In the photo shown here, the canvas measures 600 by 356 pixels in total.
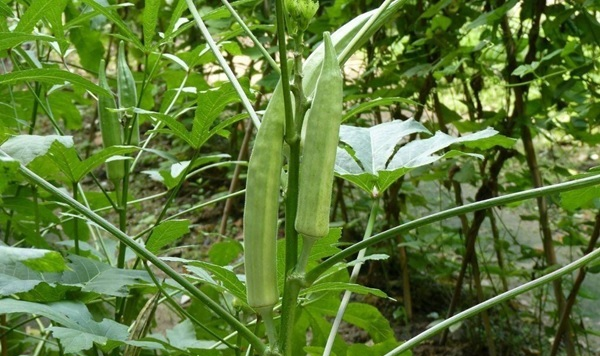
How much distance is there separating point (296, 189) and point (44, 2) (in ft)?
1.49

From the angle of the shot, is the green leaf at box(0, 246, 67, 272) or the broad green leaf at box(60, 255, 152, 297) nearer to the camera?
the green leaf at box(0, 246, 67, 272)

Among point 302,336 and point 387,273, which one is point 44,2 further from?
point 387,273

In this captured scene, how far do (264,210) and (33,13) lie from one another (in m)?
0.44

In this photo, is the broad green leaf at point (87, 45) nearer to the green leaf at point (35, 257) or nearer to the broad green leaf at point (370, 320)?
the broad green leaf at point (370, 320)

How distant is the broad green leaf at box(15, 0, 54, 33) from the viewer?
100 cm

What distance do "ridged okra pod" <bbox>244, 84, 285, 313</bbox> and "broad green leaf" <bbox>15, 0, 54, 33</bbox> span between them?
39 cm

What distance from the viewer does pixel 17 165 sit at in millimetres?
686

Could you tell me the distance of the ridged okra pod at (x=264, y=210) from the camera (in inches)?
30.4

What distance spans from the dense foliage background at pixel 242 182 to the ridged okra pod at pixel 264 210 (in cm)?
6

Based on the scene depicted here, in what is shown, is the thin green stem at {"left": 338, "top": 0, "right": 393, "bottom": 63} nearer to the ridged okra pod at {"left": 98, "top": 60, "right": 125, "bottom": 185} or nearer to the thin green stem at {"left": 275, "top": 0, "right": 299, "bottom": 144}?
the thin green stem at {"left": 275, "top": 0, "right": 299, "bottom": 144}

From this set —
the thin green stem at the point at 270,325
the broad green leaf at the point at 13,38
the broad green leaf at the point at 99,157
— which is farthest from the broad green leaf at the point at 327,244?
the broad green leaf at the point at 13,38

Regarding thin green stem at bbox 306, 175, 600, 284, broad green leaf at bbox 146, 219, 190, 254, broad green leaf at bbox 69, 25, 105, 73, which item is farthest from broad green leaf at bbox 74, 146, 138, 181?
broad green leaf at bbox 69, 25, 105, 73

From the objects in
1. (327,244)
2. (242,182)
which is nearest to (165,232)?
(327,244)

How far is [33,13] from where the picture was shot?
3.29 feet
